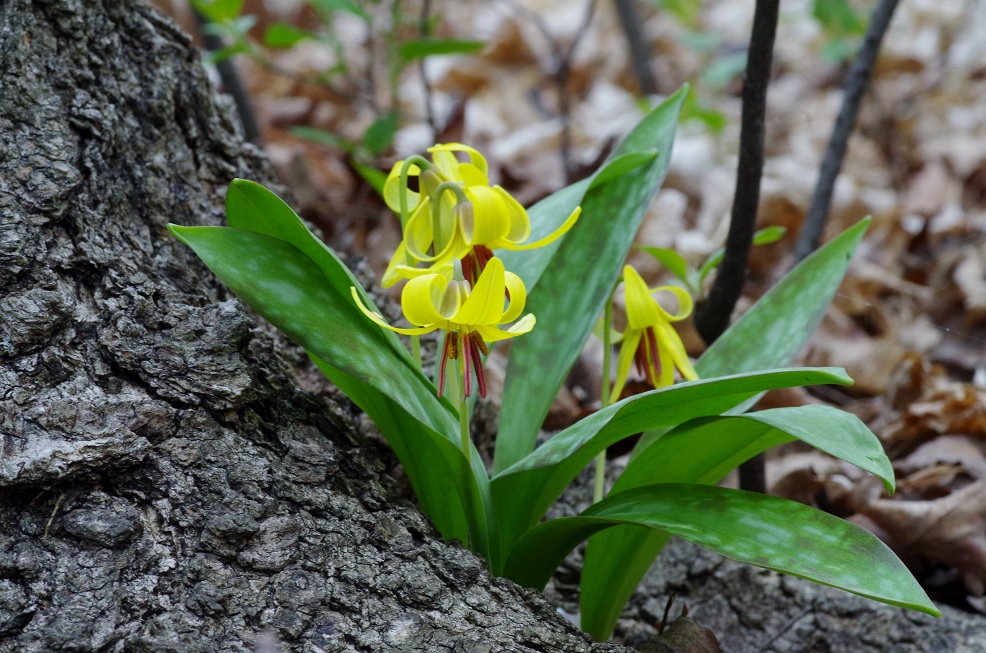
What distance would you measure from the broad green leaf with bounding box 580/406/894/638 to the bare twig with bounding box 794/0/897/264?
102 centimetres

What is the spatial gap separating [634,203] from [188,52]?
0.81 m

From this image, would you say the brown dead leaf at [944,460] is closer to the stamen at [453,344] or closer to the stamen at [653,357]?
the stamen at [653,357]

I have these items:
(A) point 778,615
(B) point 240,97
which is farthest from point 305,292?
(B) point 240,97

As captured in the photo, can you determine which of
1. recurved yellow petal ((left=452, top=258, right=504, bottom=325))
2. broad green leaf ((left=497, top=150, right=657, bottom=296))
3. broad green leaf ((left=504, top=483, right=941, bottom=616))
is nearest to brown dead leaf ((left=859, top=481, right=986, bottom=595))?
broad green leaf ((left=504, top=483, right=941, bottom=616))

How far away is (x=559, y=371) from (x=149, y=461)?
1.85 ft

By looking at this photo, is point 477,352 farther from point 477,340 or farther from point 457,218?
point 457,218

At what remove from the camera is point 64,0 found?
1.27 metres

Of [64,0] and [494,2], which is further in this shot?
[494,2]

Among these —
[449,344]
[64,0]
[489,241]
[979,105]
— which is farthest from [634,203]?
[979,105]

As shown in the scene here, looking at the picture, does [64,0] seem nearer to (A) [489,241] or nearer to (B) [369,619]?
(A) [489,241]

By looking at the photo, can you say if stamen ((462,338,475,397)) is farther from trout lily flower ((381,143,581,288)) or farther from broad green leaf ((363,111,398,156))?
broad green leaf ((363,111,398,156))

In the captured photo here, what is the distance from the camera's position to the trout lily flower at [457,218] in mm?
1024

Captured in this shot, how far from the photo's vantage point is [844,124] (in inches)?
77.7

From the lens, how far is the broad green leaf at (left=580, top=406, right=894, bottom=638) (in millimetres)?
921
